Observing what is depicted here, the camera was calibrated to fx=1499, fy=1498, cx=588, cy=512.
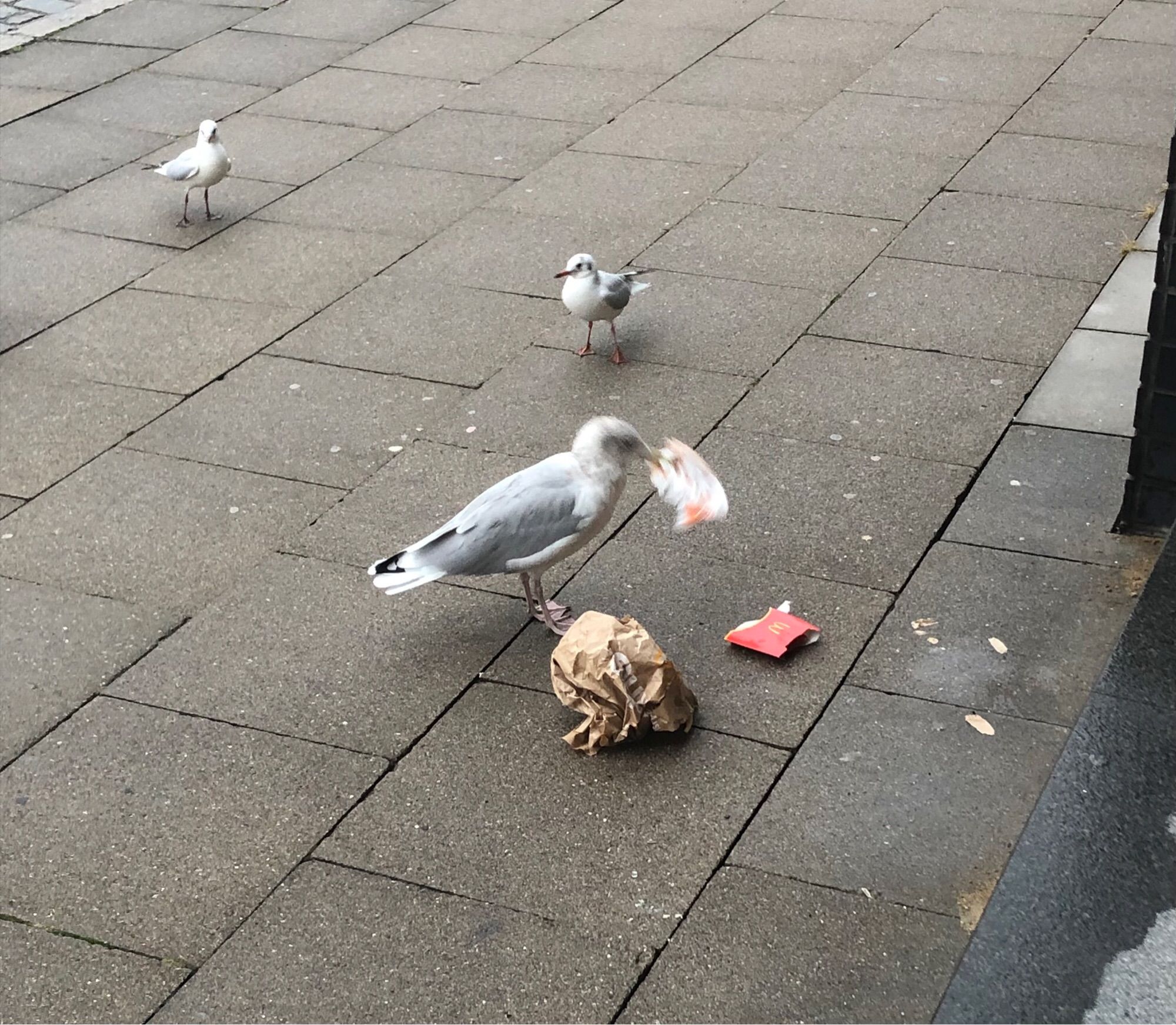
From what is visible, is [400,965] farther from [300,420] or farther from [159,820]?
[300,420]

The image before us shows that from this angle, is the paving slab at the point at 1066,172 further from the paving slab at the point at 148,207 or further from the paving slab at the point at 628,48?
the paving slab at the point at 148,207

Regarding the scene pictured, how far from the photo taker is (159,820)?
13.9 ft

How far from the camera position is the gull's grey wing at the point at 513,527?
473 centimetres

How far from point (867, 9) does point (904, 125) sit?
2.78m

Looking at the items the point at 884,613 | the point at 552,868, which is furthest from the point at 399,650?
the point at 884,613

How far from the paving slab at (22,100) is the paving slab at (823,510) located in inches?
248

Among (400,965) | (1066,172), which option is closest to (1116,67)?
(1066,172)

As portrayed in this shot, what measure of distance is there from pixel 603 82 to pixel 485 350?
4059 millimetres

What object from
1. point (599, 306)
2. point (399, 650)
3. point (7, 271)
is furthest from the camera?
point (7, 271)

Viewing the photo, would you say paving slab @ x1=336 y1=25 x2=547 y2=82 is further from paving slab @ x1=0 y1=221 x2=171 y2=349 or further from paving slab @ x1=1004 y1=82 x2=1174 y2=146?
paving slab @ x1=1004 y1=82 x2=1174 y2=146

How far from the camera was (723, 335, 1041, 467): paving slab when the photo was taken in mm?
6000

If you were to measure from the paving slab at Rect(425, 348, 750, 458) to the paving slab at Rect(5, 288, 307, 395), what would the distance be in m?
1.23

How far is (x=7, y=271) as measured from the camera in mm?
7852

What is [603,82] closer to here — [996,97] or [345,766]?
[996,97]
